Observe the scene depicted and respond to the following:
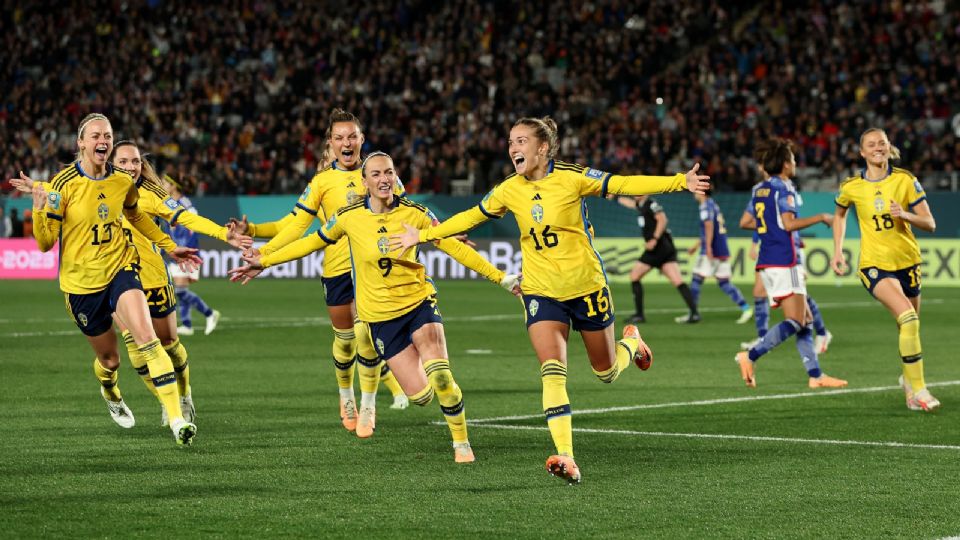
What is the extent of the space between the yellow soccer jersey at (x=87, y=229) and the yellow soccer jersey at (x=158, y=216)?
0.28 meters

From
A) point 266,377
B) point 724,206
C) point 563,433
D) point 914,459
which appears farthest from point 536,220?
point 724,206

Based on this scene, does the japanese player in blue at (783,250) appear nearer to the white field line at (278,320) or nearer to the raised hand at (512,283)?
the raised hand at (512,283)

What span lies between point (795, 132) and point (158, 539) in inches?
1213

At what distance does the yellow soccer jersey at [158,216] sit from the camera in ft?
34.7

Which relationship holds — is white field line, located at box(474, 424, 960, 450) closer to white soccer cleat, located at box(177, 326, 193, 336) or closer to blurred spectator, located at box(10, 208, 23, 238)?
white soccer cleat, located at box(177, 326, 193, 336)

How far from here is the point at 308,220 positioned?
11.0m

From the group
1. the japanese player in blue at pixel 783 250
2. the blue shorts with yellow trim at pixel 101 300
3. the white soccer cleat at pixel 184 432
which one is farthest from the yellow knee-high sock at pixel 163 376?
the japanese player in blue at pixel 783 250

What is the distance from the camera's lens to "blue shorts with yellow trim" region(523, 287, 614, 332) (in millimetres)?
8867

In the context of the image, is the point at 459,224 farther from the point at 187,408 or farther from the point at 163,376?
the point at 187,408

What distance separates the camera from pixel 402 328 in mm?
9672

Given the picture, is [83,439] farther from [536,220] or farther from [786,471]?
[786,471]

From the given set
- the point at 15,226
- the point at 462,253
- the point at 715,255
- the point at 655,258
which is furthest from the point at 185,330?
the point at 15,226

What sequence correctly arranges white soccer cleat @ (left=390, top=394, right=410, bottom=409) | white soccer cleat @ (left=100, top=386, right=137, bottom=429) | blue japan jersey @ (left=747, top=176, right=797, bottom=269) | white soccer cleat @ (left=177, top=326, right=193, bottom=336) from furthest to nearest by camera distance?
1. white soccer cleat @ (left=177, top=326, right=193, bottom=336)
2. blue japan jersey @ (left=747, top=176, right=797, bottom=269)
3. white soccer cleat @ (left=390, top=394, right=410, bottom=409)
4. white soccer cleat @ (left=100, top=386, right=137, bottom=429)

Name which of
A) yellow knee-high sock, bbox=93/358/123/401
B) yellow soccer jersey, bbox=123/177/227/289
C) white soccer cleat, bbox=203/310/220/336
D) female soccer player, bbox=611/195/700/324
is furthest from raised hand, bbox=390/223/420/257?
female soccer player, bbox=611/195/700/324
